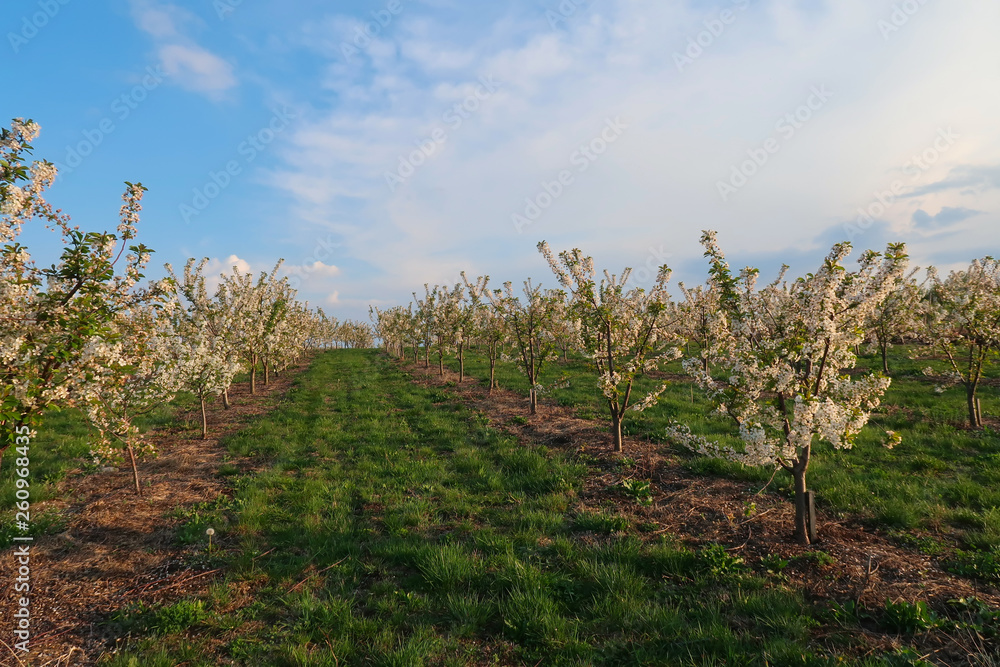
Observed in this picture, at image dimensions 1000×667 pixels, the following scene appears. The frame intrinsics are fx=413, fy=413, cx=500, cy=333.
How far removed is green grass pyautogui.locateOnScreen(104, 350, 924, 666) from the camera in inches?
166

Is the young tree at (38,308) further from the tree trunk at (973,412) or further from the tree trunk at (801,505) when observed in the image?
the tree trunk at (973,412)

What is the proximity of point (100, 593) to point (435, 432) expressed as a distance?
310 inches

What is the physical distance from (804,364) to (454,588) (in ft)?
19.2

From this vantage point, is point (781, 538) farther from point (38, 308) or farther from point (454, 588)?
point (38, 308)

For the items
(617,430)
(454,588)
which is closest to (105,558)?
(454,588)

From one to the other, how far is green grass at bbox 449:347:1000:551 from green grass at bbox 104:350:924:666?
3.11 meters

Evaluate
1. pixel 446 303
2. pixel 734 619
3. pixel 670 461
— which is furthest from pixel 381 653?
pixel 446 303

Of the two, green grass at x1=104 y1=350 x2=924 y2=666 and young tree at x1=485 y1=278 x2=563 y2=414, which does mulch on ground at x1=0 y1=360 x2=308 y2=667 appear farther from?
young tree at x1=485 y1=278 x2=563 y2=414

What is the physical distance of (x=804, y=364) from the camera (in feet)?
20.0

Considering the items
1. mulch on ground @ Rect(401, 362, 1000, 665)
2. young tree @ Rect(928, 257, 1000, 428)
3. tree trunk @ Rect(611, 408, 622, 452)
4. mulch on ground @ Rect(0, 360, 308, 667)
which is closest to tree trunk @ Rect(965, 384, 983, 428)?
young tree @ Rect(928, 257, 1000, 428)

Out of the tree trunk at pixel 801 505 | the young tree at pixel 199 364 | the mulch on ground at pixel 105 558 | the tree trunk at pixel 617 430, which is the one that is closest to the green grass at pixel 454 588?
the mulch on ground at pixel 105 558

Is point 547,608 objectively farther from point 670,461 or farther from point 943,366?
point 943,366

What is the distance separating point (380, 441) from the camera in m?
11.5

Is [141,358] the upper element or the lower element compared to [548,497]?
upper
